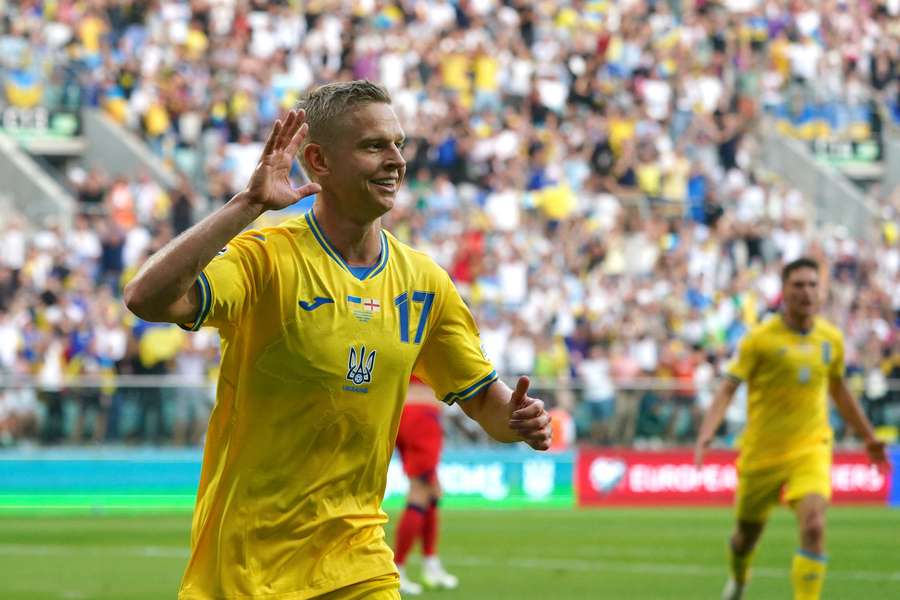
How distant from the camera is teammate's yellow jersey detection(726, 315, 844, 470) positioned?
477 inches

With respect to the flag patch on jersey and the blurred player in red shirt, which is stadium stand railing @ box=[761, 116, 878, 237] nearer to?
the blurred player in red shirt

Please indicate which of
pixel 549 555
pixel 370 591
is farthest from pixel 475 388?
pixel 549 555

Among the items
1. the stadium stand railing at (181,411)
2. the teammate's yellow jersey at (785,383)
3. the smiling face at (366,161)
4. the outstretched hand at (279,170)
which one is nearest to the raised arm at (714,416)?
the teammate's yellow jersey at (785,383)

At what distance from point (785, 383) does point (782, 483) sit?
75 centimetres

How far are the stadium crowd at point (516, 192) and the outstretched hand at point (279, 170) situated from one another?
53.4 ft

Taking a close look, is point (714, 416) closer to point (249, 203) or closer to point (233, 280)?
point (233, 280)

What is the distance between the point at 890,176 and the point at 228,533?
3102 centimetres

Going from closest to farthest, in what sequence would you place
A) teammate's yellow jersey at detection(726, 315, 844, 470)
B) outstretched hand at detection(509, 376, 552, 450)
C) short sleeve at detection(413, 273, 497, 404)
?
1. outstretched hand at detection(509, 376, 552, 450)
2. short sleeve at detection(413, 273, 497, 404)
3. teammate's yellow jersey at detection(726, 315, 844, 470)

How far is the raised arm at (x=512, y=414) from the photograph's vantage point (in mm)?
5680

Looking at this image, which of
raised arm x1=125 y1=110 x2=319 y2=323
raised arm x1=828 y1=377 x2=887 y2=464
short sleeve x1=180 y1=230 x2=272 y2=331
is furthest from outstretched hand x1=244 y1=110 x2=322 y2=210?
raised arm x1=828 y1=377 x2=887 y2=464

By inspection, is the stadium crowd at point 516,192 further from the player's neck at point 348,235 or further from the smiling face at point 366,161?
the smiling face at point 366,161

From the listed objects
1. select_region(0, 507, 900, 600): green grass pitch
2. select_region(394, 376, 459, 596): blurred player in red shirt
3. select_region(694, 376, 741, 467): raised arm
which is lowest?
select_region(0, 507, 900, 600): green grass pitch

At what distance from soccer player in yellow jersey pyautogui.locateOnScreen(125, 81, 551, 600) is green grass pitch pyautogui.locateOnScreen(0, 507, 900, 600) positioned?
794 cm

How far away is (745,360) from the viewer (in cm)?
1234
